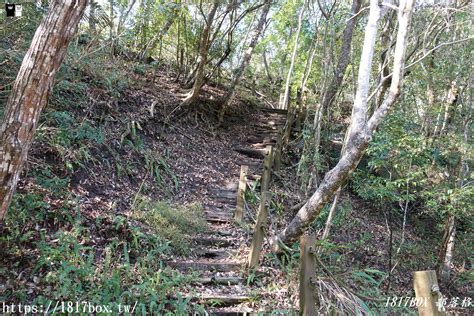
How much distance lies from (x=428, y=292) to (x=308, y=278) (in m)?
1.33

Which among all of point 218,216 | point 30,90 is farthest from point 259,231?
point 30,90

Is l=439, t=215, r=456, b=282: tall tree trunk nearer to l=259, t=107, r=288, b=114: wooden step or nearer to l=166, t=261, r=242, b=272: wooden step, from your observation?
l=166, t=261, r=242, b=272: wooden step

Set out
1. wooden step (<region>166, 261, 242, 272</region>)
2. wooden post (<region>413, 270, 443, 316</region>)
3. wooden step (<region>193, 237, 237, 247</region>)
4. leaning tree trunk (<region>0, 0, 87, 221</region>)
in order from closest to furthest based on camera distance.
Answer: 1. wooden post (<region>413, 270, 443, 316</region>)
2. leaning tree trunk (<region>0, 0, 87, 221</region>)
3. wooden step (<region>166, 261, 242, 272</region>)
4. wooden step (<region>193, 237, 237, 247</region>)

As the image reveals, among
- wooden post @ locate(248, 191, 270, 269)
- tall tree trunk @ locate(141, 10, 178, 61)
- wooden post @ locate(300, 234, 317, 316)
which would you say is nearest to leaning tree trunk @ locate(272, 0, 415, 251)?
wooden post @ locate(248, 191, 270, 269)

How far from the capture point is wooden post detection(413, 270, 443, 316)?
7.58 feet

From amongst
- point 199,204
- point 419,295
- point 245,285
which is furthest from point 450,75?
point 419,295

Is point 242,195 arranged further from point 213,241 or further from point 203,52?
point 203,52

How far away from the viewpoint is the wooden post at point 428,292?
91.0 inches

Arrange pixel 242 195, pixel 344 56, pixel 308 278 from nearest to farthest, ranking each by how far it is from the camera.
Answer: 1. pixel 308 278
2. pixel 242 195
3. pixel 344 56

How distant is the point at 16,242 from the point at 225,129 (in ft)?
24.3

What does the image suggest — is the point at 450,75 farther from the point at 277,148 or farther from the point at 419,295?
the point at 419,295

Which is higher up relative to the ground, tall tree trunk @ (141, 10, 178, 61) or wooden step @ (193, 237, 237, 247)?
tall tree trunk @ (141, 10, 178, 61)

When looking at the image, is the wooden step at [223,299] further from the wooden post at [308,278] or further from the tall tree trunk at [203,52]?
the tall tree trunk at [203,52]

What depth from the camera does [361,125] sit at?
4.70m
